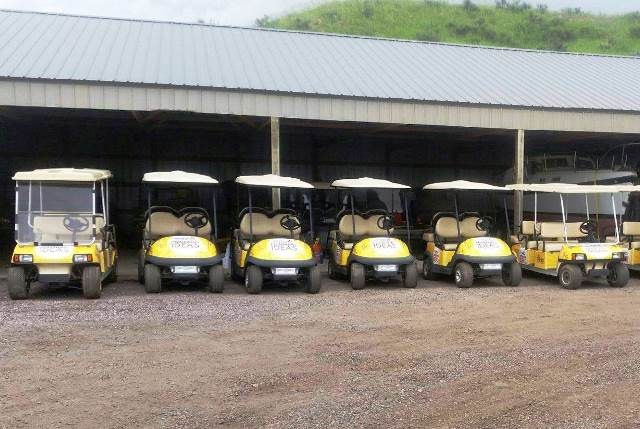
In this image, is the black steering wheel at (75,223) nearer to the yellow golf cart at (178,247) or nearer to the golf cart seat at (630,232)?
the yellow golf cart at (178,247)

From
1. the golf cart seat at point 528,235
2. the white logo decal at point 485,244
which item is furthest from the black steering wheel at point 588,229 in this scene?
the white logo decal at point 485,244

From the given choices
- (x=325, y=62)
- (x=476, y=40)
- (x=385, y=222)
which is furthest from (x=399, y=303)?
(x=476, y=40)

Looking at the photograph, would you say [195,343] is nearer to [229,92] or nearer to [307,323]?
[307,323]

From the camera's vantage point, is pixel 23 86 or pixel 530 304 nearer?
pixel 530 304

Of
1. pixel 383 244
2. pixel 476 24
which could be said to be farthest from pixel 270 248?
pixel 476 24

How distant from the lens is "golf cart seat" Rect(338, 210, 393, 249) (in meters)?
11.0

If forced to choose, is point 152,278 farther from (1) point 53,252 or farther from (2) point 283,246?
(2) point 283,246

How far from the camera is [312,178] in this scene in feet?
66.2

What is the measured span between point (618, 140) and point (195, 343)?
1602 centimetres

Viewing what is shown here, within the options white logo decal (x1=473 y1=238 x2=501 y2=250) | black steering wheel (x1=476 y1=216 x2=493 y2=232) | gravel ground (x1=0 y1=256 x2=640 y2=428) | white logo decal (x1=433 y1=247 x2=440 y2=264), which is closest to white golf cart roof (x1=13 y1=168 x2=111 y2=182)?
gravel ground (x1=0 y1=256 x2=640 y2=428)

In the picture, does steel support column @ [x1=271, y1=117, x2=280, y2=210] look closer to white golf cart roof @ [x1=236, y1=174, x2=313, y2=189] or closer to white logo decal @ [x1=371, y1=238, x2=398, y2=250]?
white golf cart roof @ [x1=236, y1=174, x2=313, y2=189]

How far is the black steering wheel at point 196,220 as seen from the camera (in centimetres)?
1016

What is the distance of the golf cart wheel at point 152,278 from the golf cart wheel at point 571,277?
658cm

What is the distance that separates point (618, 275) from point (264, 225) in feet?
20.0
